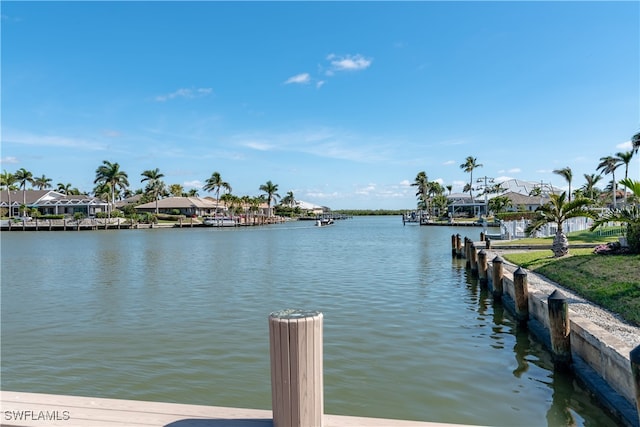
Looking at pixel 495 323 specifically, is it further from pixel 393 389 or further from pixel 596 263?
pixel 393 389

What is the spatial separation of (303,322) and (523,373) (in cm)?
713

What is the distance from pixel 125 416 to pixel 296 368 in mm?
1522

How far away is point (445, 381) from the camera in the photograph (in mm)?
8617

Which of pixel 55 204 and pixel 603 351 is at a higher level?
pixel 55 204

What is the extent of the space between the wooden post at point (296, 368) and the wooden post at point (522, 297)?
9.61 m

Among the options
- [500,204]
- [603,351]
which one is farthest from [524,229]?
[500,204]

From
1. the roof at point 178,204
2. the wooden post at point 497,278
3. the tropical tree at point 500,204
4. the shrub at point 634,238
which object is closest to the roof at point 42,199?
the roof at point 178,204

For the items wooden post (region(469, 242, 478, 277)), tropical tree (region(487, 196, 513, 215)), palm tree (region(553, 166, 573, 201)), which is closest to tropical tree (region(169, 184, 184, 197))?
tropical tree (region(487, 196, 513, 215))

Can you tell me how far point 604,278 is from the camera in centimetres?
1284

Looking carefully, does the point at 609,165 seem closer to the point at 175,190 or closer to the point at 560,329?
the point at 560,329

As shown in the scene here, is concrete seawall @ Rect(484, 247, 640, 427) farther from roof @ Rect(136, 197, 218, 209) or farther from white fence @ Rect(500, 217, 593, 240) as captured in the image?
roof @ Rect(136, 197, 218, 209)

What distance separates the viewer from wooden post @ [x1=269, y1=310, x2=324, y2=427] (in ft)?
11.5

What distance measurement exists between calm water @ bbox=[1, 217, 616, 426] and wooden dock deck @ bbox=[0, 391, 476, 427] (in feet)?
12.9

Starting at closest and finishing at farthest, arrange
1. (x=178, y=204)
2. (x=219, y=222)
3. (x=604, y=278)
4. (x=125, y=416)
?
(x=125, y=416)
(x=604, y=278)
(x=219, y=222)
(x=178, y=204)
